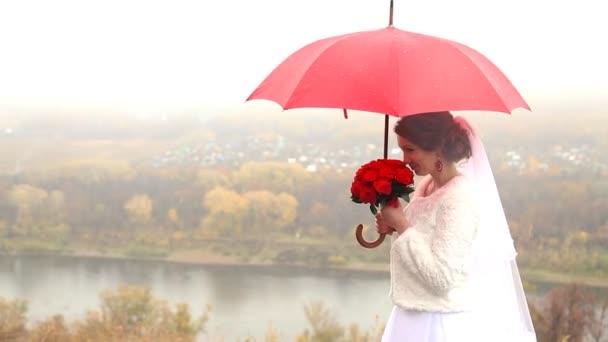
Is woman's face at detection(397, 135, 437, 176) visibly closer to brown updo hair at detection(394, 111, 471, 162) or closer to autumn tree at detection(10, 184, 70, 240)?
brown updo hair at detection(394, 111, 471, 162)

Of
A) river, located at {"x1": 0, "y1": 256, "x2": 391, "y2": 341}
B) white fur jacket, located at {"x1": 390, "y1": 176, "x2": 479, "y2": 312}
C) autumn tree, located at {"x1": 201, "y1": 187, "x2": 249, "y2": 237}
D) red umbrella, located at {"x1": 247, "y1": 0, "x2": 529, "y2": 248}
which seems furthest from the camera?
autumn tree, located at {"x1": 201, "y1": 187, "x2": 249, "y2": 237}

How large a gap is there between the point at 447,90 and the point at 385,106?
0.18 metres

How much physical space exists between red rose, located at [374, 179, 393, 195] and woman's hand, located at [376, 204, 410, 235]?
0.30ft

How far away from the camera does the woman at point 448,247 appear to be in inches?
78.8

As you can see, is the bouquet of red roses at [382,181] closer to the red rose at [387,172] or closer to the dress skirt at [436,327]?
the red rose at [387,172]

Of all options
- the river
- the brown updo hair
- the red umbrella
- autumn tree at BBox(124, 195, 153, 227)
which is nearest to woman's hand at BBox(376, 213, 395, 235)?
the brown updo hair

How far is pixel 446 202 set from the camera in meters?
2.02

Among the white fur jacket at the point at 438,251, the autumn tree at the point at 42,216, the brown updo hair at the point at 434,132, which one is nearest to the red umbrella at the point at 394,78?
the brown updo hair at the point at 434,132

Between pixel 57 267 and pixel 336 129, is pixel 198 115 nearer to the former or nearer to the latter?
pixel 336 129

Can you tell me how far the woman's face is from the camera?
2068mm

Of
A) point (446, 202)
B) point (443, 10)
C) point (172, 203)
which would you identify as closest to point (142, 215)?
point (172, 203)

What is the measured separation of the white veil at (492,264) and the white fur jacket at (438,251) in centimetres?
14

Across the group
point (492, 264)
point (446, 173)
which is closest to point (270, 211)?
point (492, 264)

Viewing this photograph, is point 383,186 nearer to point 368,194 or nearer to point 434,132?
point 368,194
